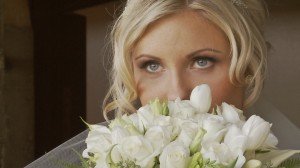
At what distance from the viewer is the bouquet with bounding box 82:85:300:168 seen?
31.8 inches

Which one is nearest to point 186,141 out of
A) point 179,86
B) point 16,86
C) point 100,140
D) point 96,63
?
point 100,140

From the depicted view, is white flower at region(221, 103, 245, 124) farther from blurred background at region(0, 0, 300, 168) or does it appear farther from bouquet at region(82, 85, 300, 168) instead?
blurred background at region(0, 0, 300, 168)

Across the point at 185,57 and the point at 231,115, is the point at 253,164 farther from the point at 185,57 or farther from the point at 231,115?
the point at 185,57

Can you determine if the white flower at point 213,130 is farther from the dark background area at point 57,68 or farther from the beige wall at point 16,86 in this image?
the dark background area at point 57,68

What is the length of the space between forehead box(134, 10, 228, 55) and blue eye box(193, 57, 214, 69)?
0.02 metres

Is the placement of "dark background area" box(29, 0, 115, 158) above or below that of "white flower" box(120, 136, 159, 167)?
below

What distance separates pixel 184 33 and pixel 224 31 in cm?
8

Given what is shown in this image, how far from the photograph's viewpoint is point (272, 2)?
385 cm

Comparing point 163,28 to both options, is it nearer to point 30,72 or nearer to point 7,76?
point 7,76

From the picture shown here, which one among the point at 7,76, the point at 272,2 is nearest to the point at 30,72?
the point at 7,76

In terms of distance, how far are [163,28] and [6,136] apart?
1.96 meters

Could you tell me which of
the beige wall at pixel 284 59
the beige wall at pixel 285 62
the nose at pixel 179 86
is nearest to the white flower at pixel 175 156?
the nose at pixel 179 86

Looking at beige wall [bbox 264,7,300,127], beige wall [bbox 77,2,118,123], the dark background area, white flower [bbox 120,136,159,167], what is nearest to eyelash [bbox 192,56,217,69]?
white flower [bbox 120,136,159,167]

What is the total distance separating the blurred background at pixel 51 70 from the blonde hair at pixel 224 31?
1770 mm
